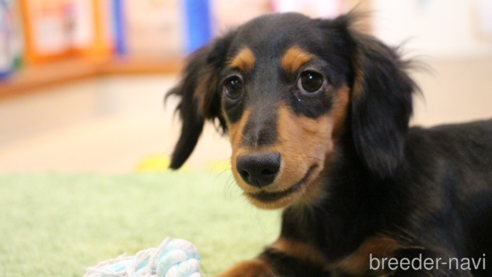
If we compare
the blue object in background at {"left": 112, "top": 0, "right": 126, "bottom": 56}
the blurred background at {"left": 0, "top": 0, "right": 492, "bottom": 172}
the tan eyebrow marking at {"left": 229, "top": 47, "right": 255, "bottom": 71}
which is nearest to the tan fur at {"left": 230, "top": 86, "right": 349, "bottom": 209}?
the tan eyebrow marking at {"left": 229, "top": 47, "right": 255, "bottom": 71}

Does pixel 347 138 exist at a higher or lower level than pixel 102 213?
higher

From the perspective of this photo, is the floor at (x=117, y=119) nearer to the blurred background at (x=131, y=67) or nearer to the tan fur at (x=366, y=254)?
the blurred background at (x=131, y=67)

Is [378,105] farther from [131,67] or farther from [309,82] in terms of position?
[131,67]

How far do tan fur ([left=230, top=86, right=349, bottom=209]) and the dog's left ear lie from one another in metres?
0.04

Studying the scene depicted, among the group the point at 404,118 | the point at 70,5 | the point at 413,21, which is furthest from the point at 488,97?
the point at 70,5

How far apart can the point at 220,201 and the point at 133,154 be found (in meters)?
1.41

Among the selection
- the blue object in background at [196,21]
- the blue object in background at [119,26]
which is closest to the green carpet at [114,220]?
the blue object in background at [196,21]

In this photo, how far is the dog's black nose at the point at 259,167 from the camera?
0.96 m

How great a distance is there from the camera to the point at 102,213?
176 centimetres

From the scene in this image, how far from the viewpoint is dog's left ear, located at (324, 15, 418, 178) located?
1170 millimetres

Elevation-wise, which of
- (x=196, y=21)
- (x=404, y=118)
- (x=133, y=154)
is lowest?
(x=133, y=154)

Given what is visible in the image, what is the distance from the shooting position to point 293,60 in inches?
45.6

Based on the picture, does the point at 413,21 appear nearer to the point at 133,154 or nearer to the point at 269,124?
the point at 133,154

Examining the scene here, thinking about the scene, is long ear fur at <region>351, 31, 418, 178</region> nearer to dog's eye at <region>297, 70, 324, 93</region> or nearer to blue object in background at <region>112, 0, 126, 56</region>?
dog's eye at <region>297, 70, 324, 93</region>
